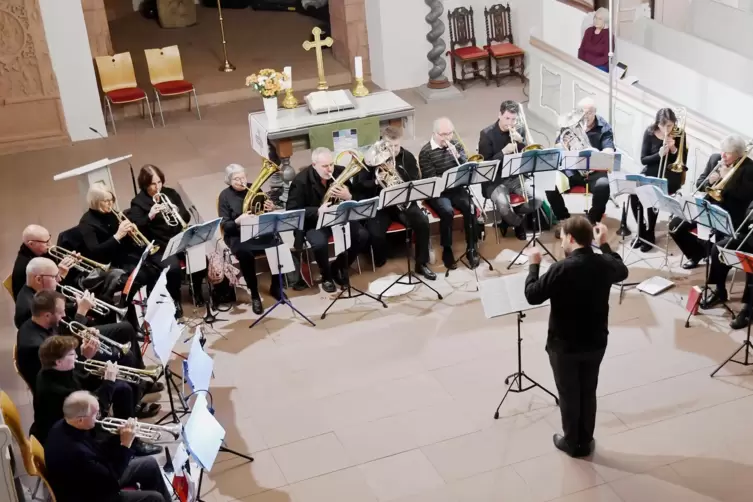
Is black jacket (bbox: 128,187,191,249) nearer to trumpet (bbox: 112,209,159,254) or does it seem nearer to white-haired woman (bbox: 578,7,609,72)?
trumpet (bbox: 112,209,159,254)

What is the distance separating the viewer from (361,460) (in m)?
5.77

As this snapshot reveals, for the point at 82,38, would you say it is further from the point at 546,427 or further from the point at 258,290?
the point at 546,427

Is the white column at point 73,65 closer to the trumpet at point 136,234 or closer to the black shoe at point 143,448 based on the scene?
the trumpet at point 136,234

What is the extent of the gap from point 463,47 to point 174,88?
11.7 ft

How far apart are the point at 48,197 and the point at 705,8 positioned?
23.0ft

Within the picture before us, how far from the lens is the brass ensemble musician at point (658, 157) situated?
768 centimetres

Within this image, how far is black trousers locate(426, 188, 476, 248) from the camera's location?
7902 millimetres

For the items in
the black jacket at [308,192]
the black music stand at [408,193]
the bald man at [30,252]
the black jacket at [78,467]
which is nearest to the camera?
the black jacket at [78,467]

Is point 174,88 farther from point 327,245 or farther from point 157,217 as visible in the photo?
point 327,245

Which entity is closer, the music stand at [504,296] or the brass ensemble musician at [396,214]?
the music stand at [504,296]

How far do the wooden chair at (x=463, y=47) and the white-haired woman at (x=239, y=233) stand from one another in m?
5.25

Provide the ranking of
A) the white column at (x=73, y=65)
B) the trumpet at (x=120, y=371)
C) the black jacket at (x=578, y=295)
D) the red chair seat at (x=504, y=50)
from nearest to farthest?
the black jacket at (x=578, y=295) < the trumpet at (x=120, y=371) < the white column at (x=73, y=65) < the red chair seat at (x=504, y=50)

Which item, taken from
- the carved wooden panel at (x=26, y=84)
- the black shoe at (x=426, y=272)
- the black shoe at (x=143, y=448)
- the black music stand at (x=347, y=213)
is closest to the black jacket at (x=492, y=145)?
the black shoe at (x=426, y=272)

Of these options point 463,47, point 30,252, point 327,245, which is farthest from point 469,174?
point 463,47
